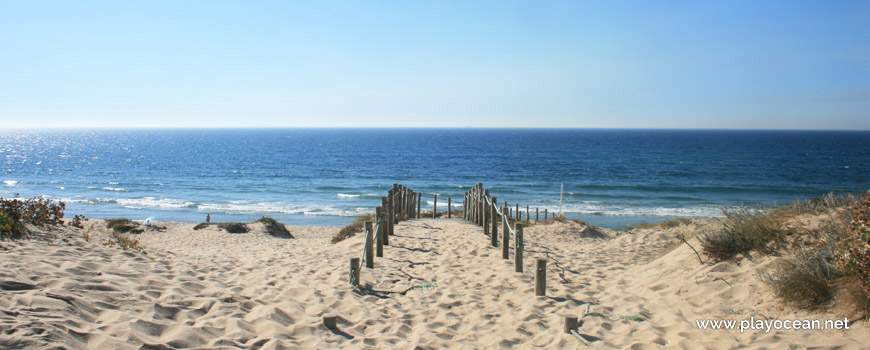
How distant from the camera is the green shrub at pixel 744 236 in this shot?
6.63 meters

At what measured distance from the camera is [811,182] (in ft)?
132

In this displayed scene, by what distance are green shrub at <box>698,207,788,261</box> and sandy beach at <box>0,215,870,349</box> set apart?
0.32m

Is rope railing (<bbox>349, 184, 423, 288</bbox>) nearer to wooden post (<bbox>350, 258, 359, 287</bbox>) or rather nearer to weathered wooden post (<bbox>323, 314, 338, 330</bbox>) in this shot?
wooden post (<bbox>350, 258, 359, 287</bbox>)

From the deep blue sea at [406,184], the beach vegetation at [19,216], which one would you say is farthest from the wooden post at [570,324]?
the deep blue sea at [406,184]

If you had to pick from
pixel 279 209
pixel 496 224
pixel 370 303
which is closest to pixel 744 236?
pixel 496 224

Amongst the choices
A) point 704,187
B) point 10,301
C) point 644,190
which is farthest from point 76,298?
point 704,187

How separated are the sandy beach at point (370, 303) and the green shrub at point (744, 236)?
0.32m

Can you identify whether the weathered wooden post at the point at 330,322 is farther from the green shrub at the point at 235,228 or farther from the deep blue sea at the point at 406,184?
the deep blue sea at the point at 406,184

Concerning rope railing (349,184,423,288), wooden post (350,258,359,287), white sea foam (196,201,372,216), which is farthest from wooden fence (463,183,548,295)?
white sea foam (196,201,372,216)

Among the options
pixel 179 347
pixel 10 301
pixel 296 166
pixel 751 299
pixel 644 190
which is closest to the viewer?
pixel 179 347

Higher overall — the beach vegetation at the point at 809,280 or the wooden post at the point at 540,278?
the beach vegetation at the point at 809,280

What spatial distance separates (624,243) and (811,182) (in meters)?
40.1

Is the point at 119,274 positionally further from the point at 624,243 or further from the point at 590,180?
the point at 590,180

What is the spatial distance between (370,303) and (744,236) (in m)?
5.70
